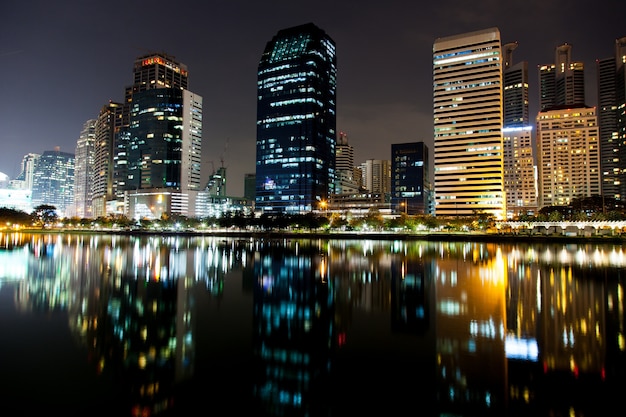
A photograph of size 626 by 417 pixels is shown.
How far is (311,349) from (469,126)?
158m

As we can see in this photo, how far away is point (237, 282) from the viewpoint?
91.6 feet

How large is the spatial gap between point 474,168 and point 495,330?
5884 inches

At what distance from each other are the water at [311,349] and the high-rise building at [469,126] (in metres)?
133

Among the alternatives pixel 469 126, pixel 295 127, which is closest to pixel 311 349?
pixel 469 126

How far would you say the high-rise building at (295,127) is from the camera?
592 ft


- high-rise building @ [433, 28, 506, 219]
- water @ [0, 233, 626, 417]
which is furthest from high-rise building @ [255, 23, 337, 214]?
water @ [0, 233, 626, 417]

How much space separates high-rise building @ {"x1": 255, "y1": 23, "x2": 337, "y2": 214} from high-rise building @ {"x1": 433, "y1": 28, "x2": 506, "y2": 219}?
51534 mm

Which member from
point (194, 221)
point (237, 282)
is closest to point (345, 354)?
point (237, 282)

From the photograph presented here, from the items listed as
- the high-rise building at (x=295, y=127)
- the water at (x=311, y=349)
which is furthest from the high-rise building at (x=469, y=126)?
the water at (x=311, y=349)

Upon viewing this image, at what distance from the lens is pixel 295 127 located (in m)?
182

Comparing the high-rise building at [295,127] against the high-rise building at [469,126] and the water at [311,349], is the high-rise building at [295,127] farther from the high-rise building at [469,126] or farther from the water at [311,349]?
the water at [311,349]

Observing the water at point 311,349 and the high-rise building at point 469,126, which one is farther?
the high-rise building at point 469,126

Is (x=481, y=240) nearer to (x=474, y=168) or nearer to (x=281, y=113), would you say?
(x=474, y=168)

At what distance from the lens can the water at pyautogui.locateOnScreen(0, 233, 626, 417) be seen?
31.1 feet
